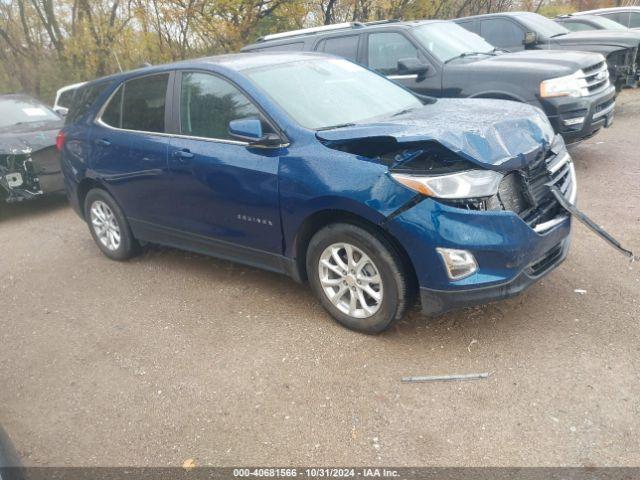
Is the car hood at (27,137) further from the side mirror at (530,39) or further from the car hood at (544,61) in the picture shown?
the side mirror at (530,39)

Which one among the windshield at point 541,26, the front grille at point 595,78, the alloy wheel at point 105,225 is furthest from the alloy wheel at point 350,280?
the windshield at point 541,26

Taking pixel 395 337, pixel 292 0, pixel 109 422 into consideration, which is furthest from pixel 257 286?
pixel 292 0

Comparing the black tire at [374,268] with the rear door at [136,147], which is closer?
the black tire at [374,268]

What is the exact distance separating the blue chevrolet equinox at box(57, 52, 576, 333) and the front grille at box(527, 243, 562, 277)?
0.01 meters

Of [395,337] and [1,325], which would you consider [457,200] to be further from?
[1,325]

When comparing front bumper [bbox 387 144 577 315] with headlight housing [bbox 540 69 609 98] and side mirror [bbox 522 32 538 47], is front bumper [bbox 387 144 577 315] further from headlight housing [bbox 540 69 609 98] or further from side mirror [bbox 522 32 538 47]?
side mirror [bbox 522 32 538 47]

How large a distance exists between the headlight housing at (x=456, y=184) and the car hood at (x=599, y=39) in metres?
7.21

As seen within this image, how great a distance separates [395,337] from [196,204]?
1833 millimetres

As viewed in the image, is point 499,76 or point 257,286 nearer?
point 257,286

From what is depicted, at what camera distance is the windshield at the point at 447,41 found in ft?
23.7

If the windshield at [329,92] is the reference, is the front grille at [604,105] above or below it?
below

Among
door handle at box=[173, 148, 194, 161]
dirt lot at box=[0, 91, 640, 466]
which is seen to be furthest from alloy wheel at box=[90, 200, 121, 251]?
door handle at box=[173, 148, 194, 161]

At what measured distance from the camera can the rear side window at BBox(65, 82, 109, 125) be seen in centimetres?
537

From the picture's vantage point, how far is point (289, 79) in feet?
13.8
